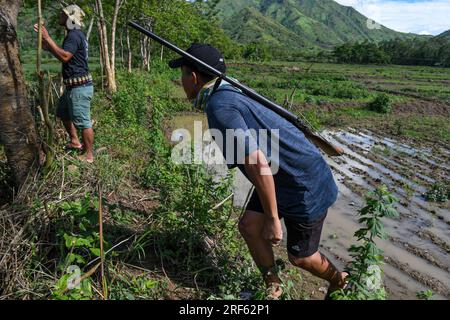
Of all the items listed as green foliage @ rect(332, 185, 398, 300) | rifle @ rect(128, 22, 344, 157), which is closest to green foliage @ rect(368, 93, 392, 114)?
rifle @ rect(128, 22, 344, 157)

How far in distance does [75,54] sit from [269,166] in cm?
287

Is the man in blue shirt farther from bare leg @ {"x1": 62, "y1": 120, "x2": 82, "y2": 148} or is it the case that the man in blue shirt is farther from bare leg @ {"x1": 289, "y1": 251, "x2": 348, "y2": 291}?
bare leg @ {"x1": 62, "y1": 120, "x2": 82, "y2": 148}

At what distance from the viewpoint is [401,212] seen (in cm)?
670

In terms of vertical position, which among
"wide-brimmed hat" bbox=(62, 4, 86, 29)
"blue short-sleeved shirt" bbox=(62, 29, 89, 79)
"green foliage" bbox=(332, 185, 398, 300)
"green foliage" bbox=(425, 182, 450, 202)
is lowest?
"green foliage" bbox=(425, 182, 450, 202)

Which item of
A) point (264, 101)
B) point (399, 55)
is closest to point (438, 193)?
point (264, 101)

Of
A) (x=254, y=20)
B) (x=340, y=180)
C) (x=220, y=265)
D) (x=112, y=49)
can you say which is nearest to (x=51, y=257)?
(x=220, y=265)

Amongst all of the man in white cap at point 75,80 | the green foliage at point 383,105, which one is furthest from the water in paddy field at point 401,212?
the green foliage at point 383,105

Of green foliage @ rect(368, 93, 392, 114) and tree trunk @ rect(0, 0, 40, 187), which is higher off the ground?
tree trunk @ rect(0, 0, 40, 187)

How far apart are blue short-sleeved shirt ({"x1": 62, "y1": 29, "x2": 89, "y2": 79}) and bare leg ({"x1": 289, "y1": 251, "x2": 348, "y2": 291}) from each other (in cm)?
307

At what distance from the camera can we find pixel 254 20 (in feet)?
597

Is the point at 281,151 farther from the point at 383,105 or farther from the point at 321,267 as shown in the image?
the point at 383,105

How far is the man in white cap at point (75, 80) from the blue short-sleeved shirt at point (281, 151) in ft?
7.35

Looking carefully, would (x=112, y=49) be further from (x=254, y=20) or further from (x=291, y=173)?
A: (x=254, y=20)

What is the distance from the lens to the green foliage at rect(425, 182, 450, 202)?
7.35 m
